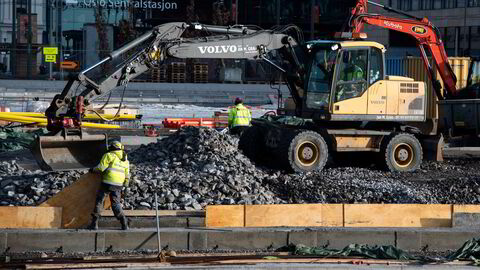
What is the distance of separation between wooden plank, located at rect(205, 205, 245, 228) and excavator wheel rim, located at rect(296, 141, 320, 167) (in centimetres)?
550

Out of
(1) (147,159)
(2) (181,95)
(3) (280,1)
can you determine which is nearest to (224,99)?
(2) (181,95)

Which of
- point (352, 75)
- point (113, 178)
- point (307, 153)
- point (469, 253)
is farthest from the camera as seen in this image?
point (352, 75)

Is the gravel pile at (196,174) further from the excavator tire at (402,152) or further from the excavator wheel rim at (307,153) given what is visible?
the excavator tire at (402,152)

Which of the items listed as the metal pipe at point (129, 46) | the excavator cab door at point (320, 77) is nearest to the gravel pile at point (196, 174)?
the excavator cab door at point (320, 77)

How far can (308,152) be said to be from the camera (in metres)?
20.8

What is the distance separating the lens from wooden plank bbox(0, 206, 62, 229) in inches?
584

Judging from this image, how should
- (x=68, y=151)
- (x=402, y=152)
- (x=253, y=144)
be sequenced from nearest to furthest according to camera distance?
(x=68, y=151) → (x=402, y=152) → (x=253, y=144)

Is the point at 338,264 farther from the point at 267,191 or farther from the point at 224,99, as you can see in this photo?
the point at 224,99

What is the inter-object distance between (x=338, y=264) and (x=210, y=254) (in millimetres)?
1958

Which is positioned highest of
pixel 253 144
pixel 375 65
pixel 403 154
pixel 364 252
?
pixel 375 65

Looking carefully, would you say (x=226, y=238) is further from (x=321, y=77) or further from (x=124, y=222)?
(x=321, y=77)

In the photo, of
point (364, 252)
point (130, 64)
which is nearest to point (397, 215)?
point (364, 252)

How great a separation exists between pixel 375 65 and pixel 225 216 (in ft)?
24.5

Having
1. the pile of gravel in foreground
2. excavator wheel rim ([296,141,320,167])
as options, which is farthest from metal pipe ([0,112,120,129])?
excavator wheel rim ([296,141,320,167])
